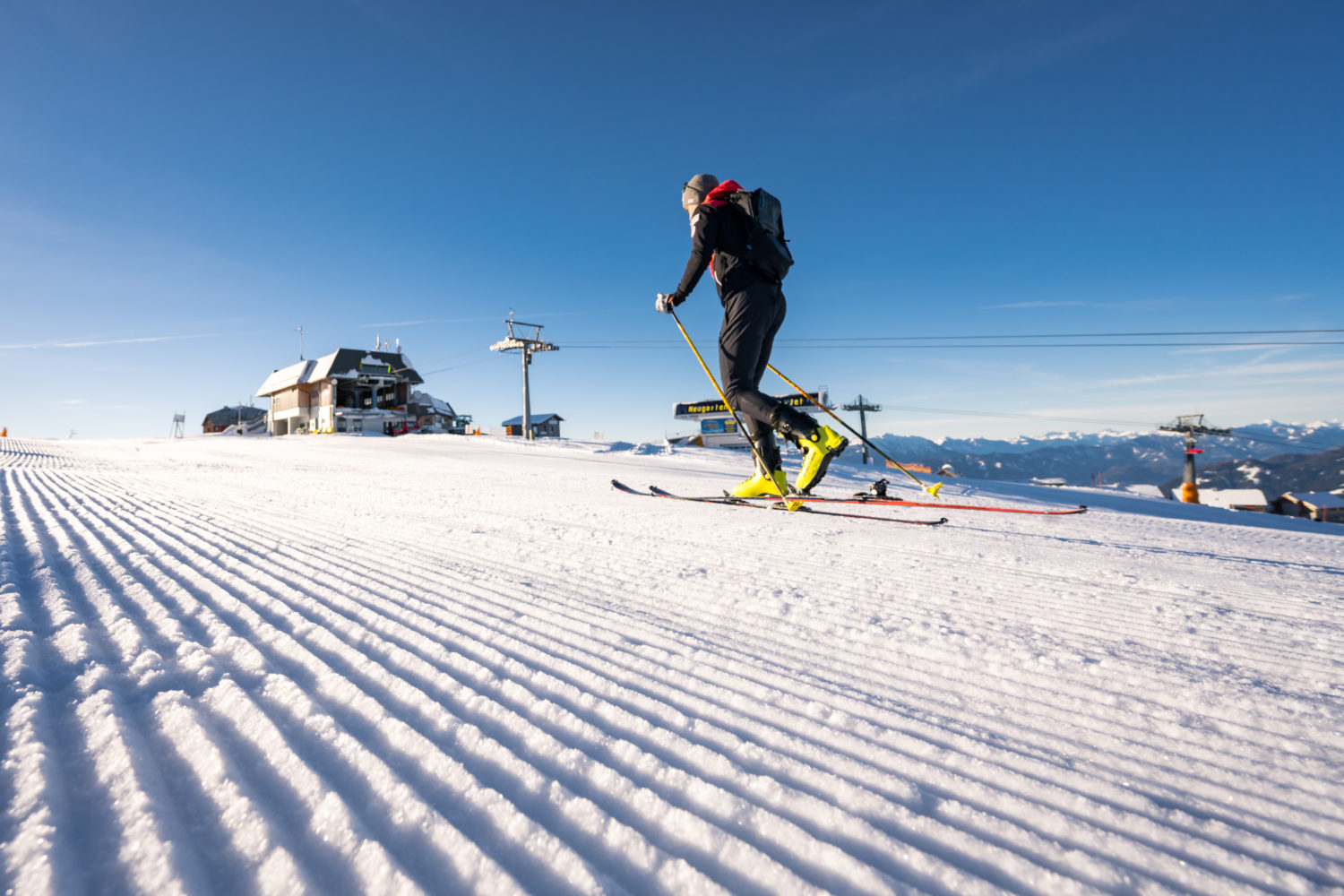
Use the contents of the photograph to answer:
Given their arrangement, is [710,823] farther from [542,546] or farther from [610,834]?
[542,546]

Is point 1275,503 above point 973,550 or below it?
below

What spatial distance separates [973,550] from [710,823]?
7.57ft

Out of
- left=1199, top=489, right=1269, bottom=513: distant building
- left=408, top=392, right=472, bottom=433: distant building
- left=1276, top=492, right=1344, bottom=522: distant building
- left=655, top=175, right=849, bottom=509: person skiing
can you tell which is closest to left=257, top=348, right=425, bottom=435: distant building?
left=408, top=392, right=472, bottom=433: distant building

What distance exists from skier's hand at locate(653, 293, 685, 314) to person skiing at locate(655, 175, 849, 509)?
0.07ft

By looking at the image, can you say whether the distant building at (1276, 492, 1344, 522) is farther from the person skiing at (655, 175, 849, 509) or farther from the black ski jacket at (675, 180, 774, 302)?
the black ski jacket at (675, 180, 774, 302)

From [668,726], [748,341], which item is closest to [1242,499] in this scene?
[748,341]

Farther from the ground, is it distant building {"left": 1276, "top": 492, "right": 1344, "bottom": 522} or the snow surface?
the snow surface

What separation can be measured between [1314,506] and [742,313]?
2242 inches

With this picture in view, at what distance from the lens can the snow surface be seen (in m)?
0.69

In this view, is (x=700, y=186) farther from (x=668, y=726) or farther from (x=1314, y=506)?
(x=1314, y=506)

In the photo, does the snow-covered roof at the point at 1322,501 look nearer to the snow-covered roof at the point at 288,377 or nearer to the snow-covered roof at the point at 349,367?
the snow-covered roof at the point at 349,367

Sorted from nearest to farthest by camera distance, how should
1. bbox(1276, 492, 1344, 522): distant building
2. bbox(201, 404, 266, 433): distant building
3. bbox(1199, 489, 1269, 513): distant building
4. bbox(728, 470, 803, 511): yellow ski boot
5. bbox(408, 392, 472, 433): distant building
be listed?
bbox(728, 470, 803, 511): yellow ski boot < bbox(1276, 492, 1344, 522): distant building < bbox(1199, 489, 1269, 513): distant building < bbox(408, 392, 472, 433): distant building < bbox(201, 404, 266, 433): distant building

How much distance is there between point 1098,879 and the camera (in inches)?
26.8

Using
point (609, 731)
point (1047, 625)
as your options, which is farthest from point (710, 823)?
point (1047, 625)
